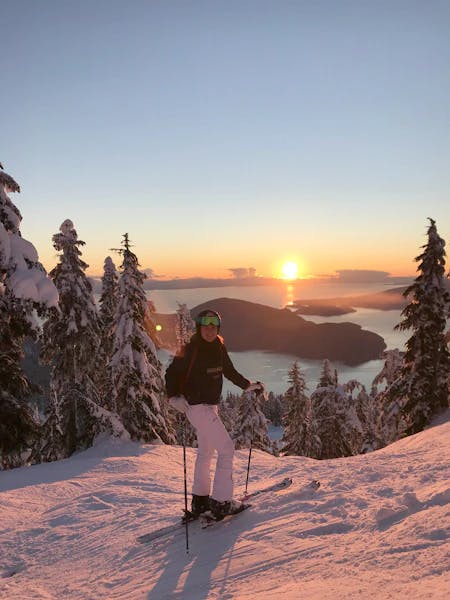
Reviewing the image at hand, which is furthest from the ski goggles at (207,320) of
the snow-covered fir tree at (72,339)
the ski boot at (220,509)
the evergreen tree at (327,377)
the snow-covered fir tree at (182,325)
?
the evergreen tree at (327,377)

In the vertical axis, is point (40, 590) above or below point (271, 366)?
above

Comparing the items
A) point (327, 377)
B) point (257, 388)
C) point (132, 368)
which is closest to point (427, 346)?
point (327, 377)

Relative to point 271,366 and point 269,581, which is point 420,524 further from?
point 271,366

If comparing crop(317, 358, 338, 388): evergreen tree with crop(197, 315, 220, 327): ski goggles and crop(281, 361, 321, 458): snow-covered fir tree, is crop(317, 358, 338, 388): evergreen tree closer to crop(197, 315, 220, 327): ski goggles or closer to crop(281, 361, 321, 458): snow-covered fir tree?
crop(281, 361, 321, 458): snow-covered fir tree

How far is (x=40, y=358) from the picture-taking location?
19672 mm

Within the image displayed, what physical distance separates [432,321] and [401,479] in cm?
1598

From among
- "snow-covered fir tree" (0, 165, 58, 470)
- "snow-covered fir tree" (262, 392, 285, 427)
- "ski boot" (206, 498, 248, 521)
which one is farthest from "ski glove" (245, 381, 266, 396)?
"snow-covered fir tree" (262, 392, 285, 427)

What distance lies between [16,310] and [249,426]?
2384cm

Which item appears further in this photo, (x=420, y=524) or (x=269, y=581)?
(x=420, y=524)

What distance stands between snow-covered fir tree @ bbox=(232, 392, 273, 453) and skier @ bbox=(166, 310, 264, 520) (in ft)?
82.4

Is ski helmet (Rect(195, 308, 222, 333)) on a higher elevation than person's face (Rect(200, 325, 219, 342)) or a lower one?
higher

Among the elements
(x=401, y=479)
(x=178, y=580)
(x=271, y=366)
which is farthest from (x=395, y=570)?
(x=271, y=366)

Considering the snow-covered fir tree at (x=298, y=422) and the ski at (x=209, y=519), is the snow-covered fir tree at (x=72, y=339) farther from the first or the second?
the snow-covered fir tree at (x=298, y=422)

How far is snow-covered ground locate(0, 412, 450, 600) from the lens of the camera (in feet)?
11.1
